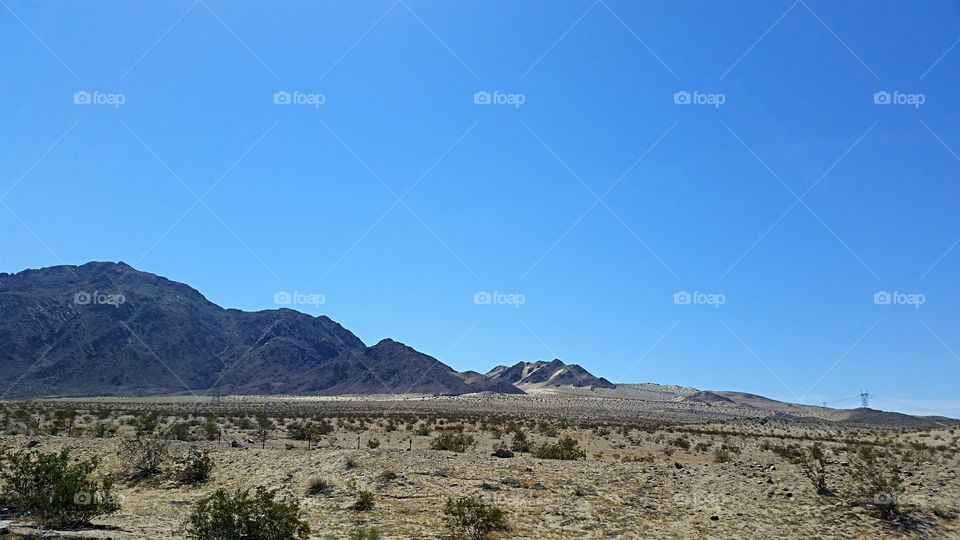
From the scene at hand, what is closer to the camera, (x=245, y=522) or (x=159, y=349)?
(x=245, y=522)

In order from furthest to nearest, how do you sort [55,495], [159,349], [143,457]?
1. [159,349]
2. [143,457]
3. [55,495]

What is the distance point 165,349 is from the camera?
146125 mm

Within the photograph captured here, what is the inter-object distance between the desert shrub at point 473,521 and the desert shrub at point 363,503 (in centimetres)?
252

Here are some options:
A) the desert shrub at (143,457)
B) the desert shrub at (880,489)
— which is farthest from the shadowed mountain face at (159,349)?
the desert shrub at (880,489)

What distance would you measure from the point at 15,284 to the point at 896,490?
19064 cm

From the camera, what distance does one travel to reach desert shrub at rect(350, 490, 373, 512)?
15.3 m

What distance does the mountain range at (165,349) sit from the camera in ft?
414

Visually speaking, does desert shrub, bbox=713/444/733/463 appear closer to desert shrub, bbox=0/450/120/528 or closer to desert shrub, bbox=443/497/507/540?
desert shrub, bbox=443/497/507/540

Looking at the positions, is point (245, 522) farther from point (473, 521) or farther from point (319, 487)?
point (319, 487)

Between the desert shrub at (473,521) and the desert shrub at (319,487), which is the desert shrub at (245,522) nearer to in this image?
the desert shrub at (473,521)

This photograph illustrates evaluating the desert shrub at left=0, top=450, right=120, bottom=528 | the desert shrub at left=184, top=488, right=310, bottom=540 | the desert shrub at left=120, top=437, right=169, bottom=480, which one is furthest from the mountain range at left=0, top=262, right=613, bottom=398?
the desert shrub at left=184, top=488, right=310, bottom=540

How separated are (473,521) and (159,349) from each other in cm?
15005

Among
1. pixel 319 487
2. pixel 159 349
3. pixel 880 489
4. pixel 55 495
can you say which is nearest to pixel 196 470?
→ pixel 319 487

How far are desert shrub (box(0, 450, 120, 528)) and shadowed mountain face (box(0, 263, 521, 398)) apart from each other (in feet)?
386
